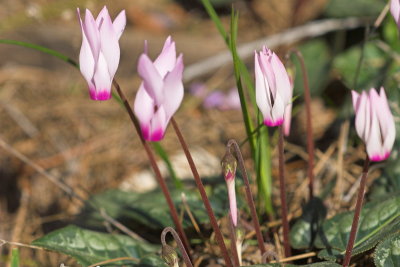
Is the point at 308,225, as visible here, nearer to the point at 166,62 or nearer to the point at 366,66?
the point at 166,62

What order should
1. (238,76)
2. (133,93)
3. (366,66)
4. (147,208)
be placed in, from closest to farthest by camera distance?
1. (238,76)
2. (147,208)
3. (366,66)
4. (133,93)

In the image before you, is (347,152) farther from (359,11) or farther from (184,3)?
(184,3)

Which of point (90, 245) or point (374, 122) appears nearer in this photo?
point (374, 122)

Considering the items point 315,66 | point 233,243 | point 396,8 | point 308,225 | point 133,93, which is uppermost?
point 133,93

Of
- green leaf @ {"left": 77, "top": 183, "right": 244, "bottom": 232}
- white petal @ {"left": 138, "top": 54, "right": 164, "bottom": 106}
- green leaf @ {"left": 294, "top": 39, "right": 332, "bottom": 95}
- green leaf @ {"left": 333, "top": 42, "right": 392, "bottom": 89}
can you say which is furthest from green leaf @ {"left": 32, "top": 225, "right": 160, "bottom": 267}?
green leaf @ {"left": 294, "top": 39, "right": 332, "bottom": 95}

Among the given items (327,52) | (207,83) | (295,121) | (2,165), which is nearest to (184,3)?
(207,83)

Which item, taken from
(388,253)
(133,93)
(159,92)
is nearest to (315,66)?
(133,93)

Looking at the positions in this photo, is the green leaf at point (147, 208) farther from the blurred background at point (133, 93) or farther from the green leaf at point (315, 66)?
the green leaf at point (315, 66)
